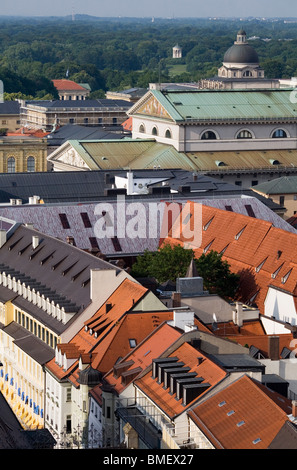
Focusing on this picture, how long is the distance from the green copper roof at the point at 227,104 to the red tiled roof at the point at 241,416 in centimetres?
8899

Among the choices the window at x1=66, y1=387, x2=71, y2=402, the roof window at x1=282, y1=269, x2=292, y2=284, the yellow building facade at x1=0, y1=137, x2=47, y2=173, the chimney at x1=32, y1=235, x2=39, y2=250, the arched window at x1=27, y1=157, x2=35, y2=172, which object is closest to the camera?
the window at x1=66, y1=387, x2=71, y2=402

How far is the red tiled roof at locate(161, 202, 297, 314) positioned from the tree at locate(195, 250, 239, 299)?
1.21 metres

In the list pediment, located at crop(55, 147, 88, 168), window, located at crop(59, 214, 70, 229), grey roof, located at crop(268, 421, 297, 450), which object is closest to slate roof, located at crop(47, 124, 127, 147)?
pediment, located at crop(55, 147, 88, 168)

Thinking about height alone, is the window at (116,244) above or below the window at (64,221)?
below

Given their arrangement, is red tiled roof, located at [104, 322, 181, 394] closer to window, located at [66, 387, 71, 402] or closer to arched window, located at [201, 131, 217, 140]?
window, located at [66, 387, 71, 402]

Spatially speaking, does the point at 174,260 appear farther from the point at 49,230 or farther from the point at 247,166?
the point at 247,166

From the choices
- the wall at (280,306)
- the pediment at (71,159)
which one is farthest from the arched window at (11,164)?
the wall at (280,306)

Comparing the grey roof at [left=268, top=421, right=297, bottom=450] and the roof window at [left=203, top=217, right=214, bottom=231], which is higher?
the grey roof at [left=268, top=421, right=297, bottom=450]

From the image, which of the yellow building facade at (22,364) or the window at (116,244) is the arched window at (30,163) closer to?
the window at (116,244)

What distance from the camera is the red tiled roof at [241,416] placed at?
161 ft

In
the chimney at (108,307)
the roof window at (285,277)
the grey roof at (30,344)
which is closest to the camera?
the chimney at (108,307)

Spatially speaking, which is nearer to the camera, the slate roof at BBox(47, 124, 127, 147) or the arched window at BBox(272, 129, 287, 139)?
the arched window at BBox(272, 129, 287, 139)

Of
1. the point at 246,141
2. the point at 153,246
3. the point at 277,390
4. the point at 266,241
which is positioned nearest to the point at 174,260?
the point at 266,241

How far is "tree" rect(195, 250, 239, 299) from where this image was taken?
83125mm
